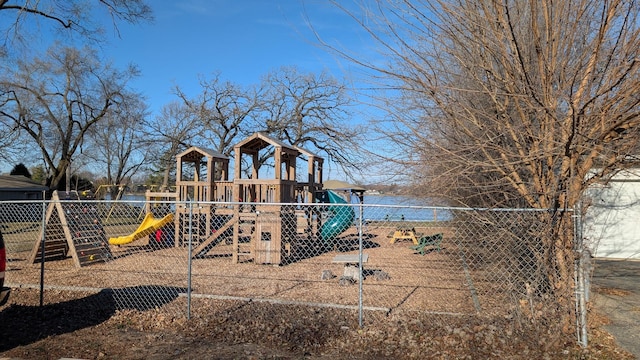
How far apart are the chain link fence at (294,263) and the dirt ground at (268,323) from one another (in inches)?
2.8

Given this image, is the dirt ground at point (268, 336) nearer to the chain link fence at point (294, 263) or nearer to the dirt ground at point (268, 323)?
the dirt ground at point (268, 323)

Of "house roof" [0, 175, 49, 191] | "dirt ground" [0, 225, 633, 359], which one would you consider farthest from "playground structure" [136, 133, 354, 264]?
"house roof" [0, 175, 49, 191]

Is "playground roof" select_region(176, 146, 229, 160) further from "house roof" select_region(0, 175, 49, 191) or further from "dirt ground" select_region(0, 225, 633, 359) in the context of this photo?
"house roof" select_region(0, 175, 49, 191)

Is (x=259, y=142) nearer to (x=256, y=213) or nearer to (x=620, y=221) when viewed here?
(x=256, y=213)

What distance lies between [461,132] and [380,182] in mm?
1255

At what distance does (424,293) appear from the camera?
7.93 metres

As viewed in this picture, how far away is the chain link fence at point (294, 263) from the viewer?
6.45m

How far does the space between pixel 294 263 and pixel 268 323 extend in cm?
615

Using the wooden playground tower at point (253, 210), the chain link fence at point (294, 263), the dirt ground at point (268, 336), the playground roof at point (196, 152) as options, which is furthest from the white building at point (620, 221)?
the playground roof at point (196, 152)

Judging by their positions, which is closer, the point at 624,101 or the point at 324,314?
the point at 624,101

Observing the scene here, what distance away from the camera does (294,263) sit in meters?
12.0

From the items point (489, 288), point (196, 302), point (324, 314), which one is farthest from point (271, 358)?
point (489, 288)

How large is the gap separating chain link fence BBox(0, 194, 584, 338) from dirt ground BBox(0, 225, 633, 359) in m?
0.07

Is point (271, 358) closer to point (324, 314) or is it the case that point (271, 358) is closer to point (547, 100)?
point (324, 314)
